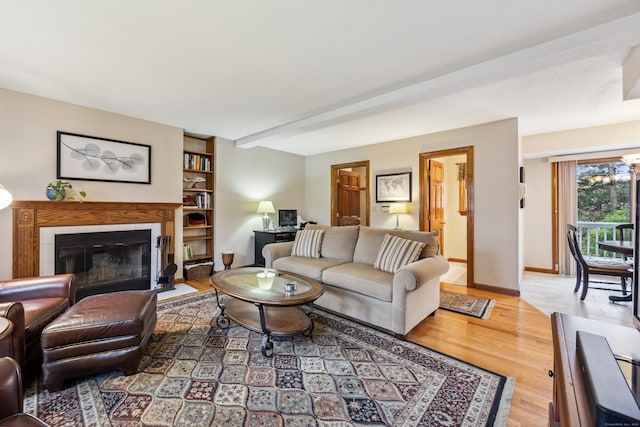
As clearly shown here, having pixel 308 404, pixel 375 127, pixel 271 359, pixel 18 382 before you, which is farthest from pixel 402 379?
pixel 375 127

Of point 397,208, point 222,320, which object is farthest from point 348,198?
point 222,320

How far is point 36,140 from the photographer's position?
3.02 m

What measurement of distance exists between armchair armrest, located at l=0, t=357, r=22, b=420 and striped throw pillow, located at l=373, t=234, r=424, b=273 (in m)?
2.56

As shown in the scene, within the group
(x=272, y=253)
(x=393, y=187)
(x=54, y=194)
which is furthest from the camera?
(x=393, y=187)

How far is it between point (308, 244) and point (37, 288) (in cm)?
261

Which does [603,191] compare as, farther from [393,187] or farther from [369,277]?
[369,277]

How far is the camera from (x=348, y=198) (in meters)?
6.13

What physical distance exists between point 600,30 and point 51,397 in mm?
4150

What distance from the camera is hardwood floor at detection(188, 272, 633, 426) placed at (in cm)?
168

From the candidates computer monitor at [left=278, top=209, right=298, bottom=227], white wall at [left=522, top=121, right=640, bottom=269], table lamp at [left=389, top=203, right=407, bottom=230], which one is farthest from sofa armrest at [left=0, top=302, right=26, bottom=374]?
white wall at [left=522, top=121, right=640, bottom=269]

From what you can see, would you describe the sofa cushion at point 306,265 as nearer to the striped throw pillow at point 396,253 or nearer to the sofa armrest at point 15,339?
the striped throw pillow at point 396,253

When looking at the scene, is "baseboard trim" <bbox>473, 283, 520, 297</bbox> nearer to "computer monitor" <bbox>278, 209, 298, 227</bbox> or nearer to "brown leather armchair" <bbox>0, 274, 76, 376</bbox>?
"computer monitor" <bbox>278, 209, 298, 227</bbox>

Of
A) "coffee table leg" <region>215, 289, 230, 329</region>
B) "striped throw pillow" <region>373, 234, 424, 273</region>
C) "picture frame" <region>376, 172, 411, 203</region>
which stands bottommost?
"coffee table leg" <region>215, 289, 230, 329</region>

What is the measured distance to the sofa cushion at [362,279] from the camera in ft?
8.03
